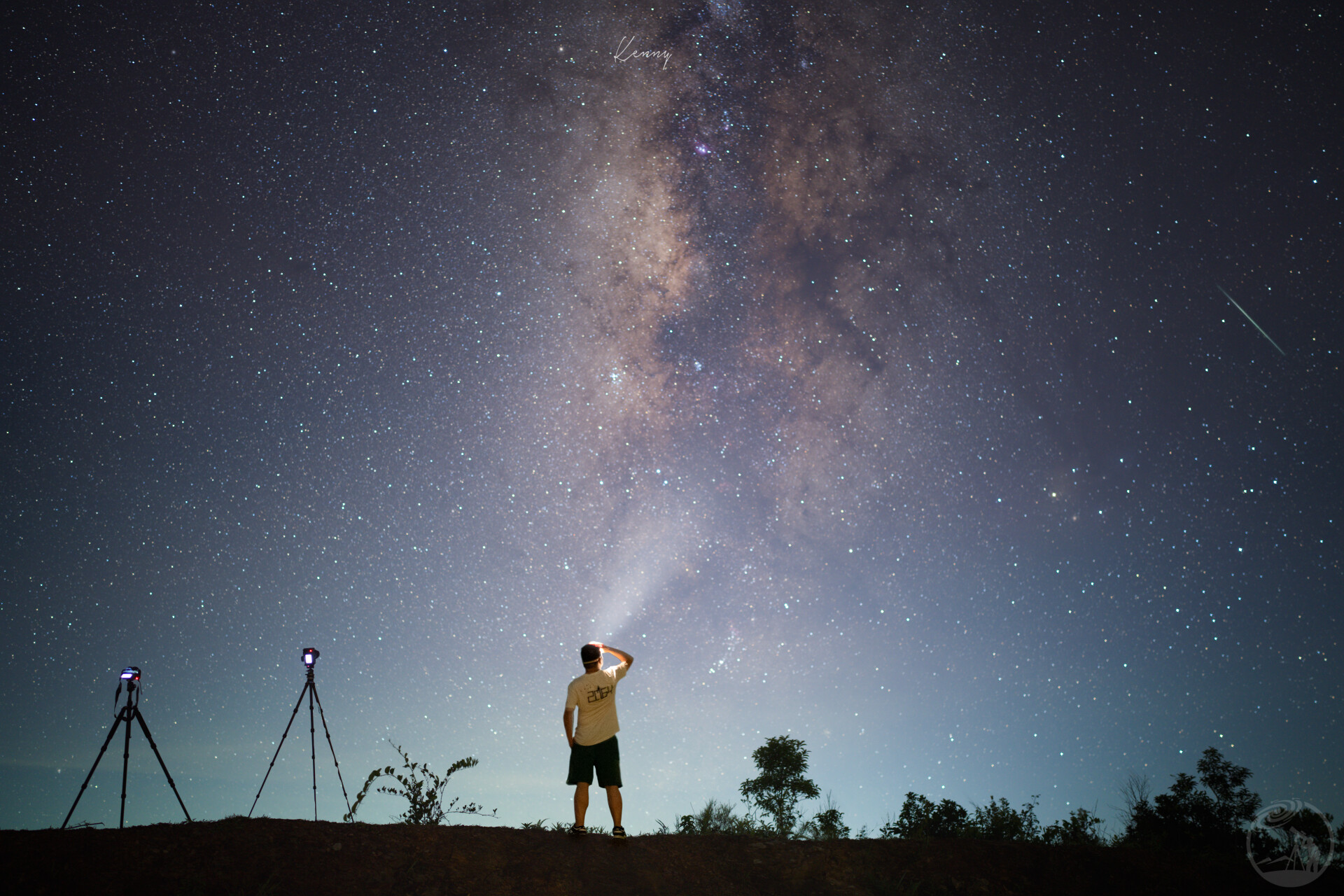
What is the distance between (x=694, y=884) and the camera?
22.8 feet

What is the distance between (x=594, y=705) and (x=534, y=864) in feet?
5.25

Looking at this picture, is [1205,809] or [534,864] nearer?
[534,864]

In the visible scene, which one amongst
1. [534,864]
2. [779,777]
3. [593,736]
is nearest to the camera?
[534,864]

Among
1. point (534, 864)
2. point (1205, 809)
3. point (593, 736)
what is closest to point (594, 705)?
point (593, 736)

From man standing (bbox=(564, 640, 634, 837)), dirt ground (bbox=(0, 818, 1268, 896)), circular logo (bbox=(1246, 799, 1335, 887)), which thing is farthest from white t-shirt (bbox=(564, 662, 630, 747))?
circular logo (bbox=(1246, 799, 1335, 887))

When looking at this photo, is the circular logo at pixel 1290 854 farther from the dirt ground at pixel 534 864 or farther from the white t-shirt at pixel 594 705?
the white t-shirt at pixel 594 705

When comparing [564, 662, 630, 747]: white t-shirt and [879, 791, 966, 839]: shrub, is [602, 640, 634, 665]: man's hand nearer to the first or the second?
[564, 662, 630, 747]: white t-shirt

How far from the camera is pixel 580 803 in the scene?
7.46 m

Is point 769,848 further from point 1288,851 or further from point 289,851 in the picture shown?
point 1288,851

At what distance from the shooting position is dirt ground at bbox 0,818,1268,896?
5.79 m

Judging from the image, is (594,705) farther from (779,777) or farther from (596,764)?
(779,777)

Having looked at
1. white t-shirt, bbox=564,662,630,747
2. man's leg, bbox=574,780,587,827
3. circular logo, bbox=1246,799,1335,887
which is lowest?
circular logo, bbox=1246,799,1335,887

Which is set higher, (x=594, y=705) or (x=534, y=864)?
(x=594, y=705)

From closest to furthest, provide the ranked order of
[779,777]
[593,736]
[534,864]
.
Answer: [534,864] → [593,736] → [779,777]
